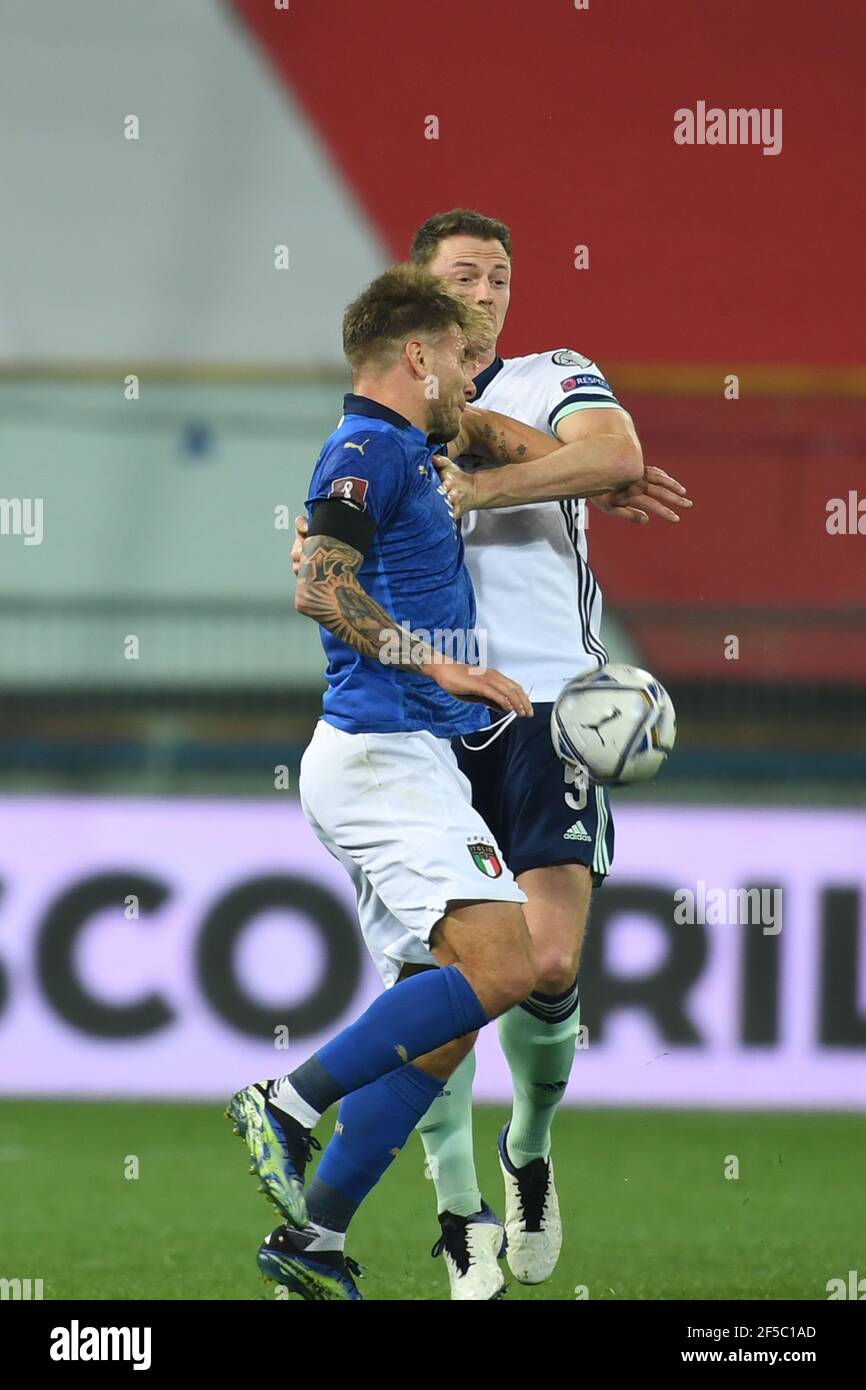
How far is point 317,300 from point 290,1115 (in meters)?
6.70

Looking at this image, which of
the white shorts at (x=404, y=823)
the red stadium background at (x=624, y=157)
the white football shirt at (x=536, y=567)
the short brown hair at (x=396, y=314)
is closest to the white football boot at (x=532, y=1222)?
the white shorts at (x=404, y=823)

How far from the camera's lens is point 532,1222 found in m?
3.83

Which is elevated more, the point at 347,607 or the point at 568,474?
the point at 568,474

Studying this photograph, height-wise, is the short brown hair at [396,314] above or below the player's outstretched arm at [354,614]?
above

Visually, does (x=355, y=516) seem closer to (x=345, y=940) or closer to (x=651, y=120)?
(x=345, y=940)

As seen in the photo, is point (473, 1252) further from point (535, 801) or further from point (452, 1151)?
point (535, 801)

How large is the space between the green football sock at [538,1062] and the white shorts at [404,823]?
69 cm

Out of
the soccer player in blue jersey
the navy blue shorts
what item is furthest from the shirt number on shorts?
the soccer player in blue jersey

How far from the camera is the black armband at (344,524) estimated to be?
316cm

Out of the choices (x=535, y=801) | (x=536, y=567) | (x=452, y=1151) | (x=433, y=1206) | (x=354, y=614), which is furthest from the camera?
(x=433, y=1206)

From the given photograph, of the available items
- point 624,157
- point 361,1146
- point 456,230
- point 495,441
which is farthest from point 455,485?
point 624,157

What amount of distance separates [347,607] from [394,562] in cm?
22

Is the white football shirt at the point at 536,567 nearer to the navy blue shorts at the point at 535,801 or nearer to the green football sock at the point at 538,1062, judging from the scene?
the navy blue shorts at the point at 535,801
